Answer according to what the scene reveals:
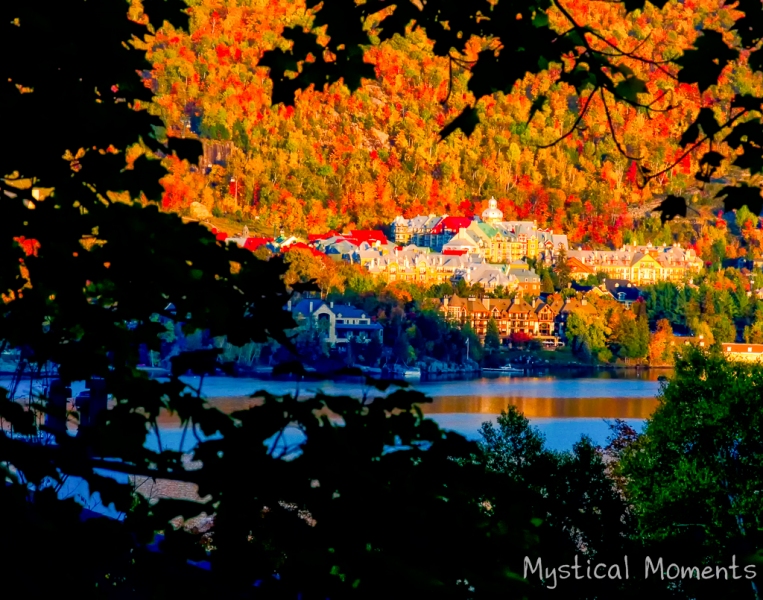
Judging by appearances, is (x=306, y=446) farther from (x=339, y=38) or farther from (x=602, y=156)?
(x=602, y=156)

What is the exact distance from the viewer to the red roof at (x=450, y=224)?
5150 centimetres

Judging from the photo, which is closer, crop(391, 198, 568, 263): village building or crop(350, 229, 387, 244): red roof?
crop(350, 229, 387, 244): red roof

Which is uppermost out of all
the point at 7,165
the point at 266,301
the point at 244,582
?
the point at 7,165

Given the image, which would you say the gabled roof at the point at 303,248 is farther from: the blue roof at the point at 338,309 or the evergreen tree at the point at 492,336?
the evergreen tree at the point at 492,336

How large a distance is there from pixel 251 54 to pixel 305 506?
63391 millimetres

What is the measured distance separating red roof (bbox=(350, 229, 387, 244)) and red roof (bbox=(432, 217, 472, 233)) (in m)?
2.34

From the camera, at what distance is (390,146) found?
60.4m

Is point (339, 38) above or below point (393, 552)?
above

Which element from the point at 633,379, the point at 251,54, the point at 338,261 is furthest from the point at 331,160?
the point at 633,379

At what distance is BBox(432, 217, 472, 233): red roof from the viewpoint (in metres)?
51.5

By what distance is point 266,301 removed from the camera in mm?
1680

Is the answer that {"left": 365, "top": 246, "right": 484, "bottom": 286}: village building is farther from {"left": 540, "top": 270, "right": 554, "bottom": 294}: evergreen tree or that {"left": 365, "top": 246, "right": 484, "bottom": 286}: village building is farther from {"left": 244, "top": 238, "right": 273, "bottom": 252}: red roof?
{"left": 244, "top": 238, "right": 273, "bottom": 252}: red roof

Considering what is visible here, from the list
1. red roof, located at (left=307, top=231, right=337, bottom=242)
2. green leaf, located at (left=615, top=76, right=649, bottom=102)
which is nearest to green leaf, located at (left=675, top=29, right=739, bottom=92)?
green leaf, located at (left=615, top=76, right=649, bottom=102)

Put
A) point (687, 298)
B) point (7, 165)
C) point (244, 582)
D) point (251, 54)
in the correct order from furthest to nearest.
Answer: point (251, 54), point (687, 298), point (7, 165), point (244, 582)
